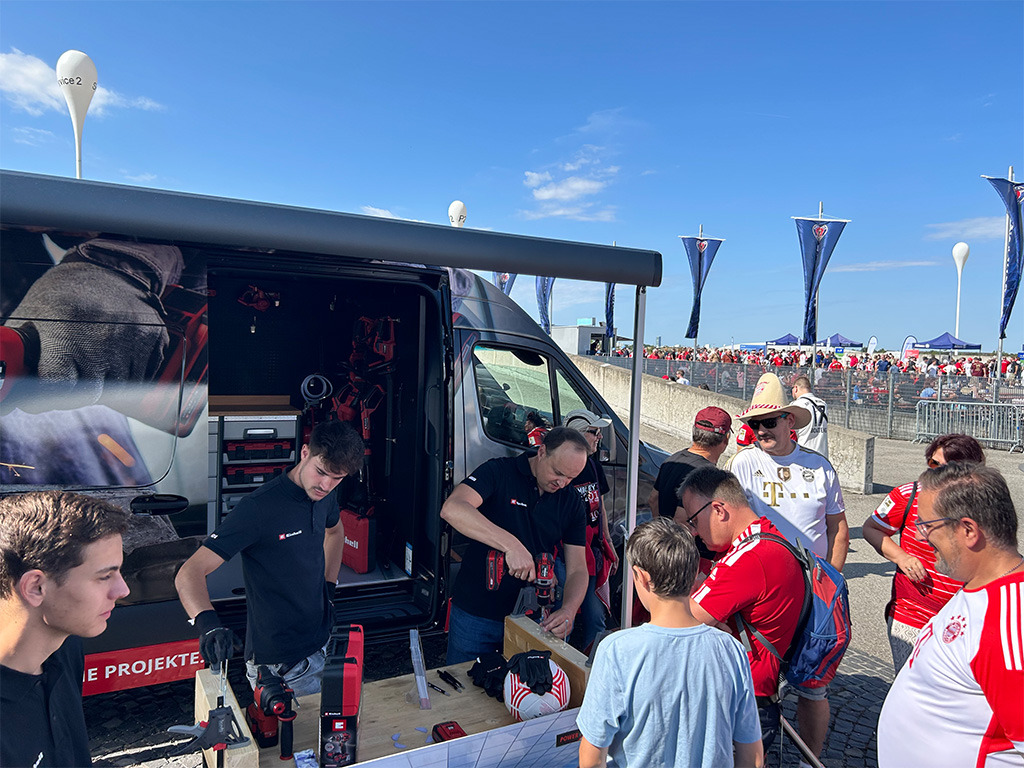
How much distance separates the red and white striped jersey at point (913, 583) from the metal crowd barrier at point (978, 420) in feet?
38.6

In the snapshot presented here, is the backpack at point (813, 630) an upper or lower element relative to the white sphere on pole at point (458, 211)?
lower

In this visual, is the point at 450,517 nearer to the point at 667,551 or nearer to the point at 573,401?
the point at 667,551

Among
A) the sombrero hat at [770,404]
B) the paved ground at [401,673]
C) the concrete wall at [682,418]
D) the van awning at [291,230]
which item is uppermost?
the van awning at [291,230]

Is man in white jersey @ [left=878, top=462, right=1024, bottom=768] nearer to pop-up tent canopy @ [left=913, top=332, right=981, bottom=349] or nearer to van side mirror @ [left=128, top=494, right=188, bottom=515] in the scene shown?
van side mirror @ [left=128, top=494, right=188, bottom=515]

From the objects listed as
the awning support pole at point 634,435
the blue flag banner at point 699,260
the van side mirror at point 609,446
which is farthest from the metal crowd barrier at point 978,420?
the awning support pole at point 634,435

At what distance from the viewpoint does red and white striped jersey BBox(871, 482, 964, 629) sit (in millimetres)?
3006

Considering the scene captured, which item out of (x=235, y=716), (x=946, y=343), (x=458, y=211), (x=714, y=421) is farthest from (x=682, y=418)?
(x=946, y=343)

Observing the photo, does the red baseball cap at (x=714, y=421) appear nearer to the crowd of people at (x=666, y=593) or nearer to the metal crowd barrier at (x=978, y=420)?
the crowd of people at (x=666, y=593)

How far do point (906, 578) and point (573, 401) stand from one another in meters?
2.57

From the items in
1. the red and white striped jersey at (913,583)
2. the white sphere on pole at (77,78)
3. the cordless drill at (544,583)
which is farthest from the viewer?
A: the white sphere on pole at (77,78)

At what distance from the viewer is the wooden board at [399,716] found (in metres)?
2.17

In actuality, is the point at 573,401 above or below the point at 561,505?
above

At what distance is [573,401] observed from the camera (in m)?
5.12

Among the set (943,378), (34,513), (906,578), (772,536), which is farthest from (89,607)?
(943,378)
